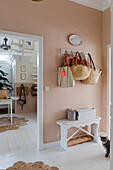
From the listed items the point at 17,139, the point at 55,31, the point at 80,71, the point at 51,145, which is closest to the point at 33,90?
the point at 17,139

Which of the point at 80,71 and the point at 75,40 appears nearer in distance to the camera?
the point at 80,71

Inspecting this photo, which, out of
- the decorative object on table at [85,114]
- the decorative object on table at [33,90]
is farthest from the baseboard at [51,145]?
the decorative object on table at [33,90]

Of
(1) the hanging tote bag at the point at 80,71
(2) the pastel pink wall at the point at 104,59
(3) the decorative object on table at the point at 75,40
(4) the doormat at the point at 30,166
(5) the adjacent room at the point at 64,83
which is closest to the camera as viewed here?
(4) the doormat at the point at 30,166

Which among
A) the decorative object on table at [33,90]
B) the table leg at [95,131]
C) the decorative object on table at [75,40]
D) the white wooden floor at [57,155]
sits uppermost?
the decorative object on table at [75,40]

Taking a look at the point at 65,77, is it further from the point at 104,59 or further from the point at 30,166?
the point at 30,166

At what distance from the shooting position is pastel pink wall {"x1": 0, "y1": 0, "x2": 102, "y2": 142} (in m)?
2.22

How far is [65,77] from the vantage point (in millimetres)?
2396

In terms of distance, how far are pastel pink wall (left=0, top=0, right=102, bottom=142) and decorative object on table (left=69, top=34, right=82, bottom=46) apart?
0.09 m

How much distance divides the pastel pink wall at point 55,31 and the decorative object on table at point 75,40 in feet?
0.30

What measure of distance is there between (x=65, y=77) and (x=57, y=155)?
4.57 feet

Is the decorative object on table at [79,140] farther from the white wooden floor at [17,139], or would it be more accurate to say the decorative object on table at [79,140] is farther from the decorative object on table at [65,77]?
the decorative object on table at [65,77]

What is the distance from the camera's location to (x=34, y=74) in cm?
570

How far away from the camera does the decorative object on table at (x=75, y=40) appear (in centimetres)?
264

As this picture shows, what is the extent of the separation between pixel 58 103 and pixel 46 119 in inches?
15.4
